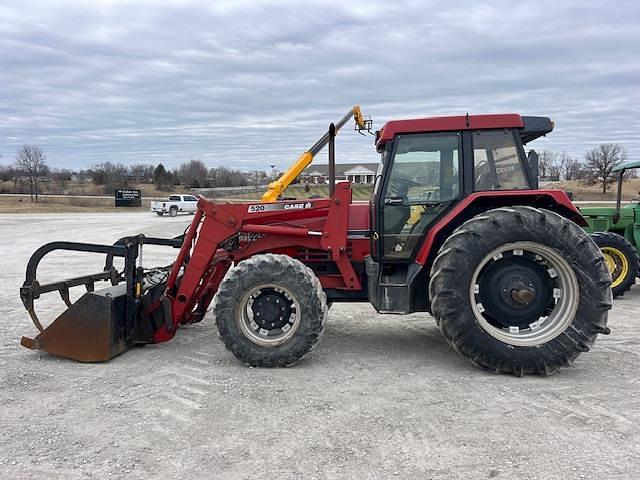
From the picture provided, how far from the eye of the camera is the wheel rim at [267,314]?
5.28m

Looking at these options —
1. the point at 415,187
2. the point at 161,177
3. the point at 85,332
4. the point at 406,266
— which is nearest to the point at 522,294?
the point at 406,266

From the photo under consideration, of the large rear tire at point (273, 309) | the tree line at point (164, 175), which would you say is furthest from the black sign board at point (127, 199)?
the large rear tire at point (273, 309)

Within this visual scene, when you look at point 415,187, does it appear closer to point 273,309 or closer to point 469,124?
point 469,124

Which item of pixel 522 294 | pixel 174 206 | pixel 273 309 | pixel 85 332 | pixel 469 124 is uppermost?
pixel 469 124

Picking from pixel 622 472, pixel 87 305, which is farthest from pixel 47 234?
pixel 622 472

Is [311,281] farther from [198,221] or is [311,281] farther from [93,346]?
[93,346]

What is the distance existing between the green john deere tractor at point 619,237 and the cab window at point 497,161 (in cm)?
478

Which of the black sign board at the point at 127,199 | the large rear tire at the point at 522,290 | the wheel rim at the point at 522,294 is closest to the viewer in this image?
the large rear tire at the point at 522,290

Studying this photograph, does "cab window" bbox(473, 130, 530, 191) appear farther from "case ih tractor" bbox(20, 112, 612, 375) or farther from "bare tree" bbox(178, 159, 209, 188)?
"bare tree" bbox(178, 159, 209, 188)

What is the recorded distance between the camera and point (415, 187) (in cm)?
547

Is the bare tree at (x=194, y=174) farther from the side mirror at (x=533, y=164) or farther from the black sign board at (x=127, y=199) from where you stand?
the side mirror at (x=533, y=164)

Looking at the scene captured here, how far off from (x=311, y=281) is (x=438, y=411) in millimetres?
1726

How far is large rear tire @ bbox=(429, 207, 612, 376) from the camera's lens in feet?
15.8

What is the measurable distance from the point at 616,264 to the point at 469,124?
218 inches
